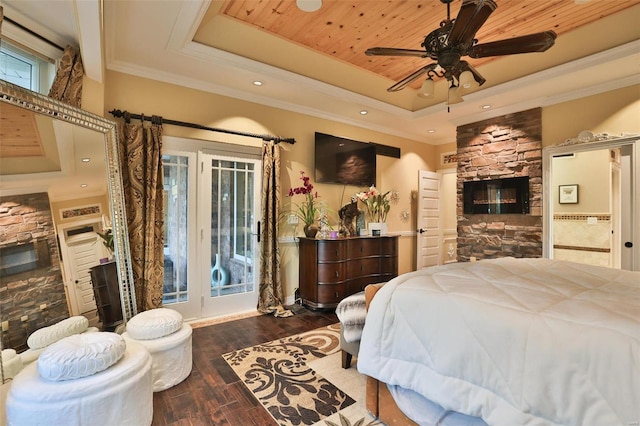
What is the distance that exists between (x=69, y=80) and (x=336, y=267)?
312 centimetres

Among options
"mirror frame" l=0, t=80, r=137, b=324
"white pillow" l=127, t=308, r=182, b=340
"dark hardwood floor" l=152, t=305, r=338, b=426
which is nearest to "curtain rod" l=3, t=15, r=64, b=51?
"mirror frame" l=0, t=80, r=137, b=324

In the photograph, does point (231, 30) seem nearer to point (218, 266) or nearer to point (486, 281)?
point (218, 266)

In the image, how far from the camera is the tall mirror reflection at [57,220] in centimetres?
178

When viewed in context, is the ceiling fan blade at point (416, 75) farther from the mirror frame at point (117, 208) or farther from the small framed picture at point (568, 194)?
the small framed picture at point (568, 194)

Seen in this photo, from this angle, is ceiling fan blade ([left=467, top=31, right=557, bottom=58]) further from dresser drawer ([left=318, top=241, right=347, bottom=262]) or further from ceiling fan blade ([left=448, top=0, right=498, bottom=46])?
dresser drawer ([left=318, top=241, right=347, bottom=262])

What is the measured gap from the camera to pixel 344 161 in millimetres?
4688

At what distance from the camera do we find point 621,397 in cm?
99

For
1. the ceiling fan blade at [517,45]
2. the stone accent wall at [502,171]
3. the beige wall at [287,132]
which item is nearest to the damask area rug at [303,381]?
the beige wall at [287,132]

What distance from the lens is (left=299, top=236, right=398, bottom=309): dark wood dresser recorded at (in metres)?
3.87

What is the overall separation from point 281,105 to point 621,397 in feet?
13.1

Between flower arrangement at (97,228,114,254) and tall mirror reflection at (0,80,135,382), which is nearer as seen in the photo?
tall mirror reflection at (0,80,135,382)

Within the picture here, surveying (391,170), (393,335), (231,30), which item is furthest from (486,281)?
(391,170)

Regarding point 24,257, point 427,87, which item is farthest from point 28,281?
point 427,87

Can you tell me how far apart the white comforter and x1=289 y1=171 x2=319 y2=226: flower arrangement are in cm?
234
